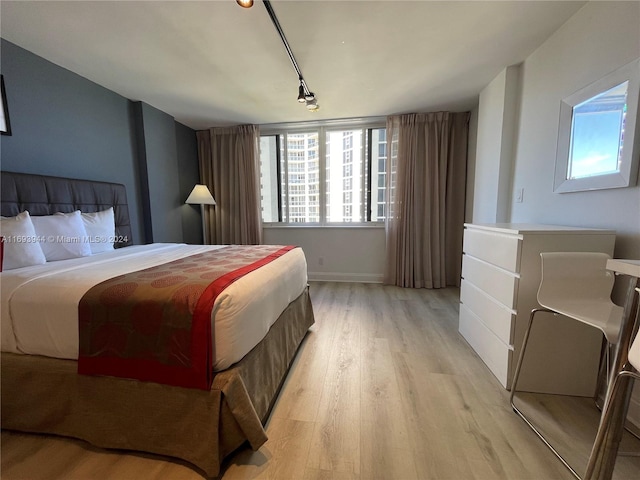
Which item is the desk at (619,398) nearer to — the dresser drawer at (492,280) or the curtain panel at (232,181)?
the dresser drawer at (492,280)

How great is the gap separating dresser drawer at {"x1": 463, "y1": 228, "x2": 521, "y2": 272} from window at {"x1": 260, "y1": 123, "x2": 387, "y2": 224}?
6.32 ft

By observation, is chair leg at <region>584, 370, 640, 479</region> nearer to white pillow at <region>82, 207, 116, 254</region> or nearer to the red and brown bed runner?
the red and brown bed runner

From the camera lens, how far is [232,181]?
4.11m

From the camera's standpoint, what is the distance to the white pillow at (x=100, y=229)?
2258 millimetres

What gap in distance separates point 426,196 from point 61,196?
393 centimetres

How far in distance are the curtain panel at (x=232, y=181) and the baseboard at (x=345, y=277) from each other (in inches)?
42.6

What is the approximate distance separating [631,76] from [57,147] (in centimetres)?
409

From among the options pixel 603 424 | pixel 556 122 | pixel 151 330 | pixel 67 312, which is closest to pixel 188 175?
pixel 67 312

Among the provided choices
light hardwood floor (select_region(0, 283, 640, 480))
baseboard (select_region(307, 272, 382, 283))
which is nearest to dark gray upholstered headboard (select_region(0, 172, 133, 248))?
light hardwood floor (select_region(0, 283, 640, 480))

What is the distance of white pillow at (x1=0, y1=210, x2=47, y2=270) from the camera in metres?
1.60

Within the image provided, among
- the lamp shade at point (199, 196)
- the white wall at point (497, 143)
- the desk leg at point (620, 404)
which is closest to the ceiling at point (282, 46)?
the white wall at point (497, 143)

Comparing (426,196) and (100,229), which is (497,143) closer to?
(426,196)

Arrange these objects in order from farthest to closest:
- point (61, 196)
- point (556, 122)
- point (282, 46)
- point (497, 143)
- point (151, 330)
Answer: point (497, 143), point (61, 196), point (282, 46), point (556, 122), point (151, 330)

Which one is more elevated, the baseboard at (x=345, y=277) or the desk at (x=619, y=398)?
the desk at (x=619, y=398)
